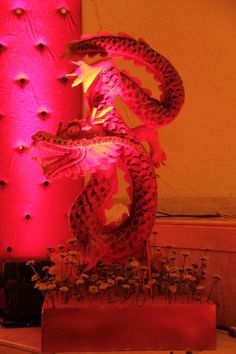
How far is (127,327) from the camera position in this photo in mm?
1588

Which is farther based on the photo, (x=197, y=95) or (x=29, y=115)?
(x=197, y=95)

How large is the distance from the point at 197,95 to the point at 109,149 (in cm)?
99

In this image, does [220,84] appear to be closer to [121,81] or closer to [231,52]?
[231,52]

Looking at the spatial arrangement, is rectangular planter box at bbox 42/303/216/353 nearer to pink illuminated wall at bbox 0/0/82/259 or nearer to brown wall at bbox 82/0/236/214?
pink illuminated wall at bbox 0/0/82/259

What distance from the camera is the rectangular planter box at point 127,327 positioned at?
157 cm

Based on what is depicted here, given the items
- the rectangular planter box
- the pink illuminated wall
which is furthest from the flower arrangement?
the pink illuminated wall

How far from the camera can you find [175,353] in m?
1.58

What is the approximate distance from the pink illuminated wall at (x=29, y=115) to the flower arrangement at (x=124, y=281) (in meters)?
0.52

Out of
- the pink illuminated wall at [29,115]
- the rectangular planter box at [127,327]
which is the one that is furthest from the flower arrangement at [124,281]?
the pink illuminated wall at [29,115]

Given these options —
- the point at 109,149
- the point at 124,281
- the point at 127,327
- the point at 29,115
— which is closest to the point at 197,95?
the point at 29,115

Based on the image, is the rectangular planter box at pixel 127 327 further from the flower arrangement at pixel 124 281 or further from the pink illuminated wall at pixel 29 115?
the pink illuminated wall at pixel 29 115

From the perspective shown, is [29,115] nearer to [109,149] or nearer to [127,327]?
[109,149]

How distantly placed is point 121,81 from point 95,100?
0.35ft

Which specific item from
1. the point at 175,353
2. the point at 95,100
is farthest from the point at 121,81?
the point at 175,353
